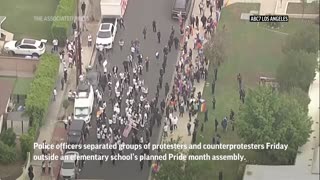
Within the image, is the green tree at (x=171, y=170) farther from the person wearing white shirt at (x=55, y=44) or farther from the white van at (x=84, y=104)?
the person wearing white shirt at (x=55, y=44)

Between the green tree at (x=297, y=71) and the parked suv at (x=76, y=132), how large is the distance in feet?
32.4

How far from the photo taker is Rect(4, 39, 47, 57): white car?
61.9m

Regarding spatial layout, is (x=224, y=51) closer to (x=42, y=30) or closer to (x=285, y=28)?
(x=285, y=28)

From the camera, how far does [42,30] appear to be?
6425cm

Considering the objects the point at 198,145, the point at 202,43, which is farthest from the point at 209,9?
the point at 198,145

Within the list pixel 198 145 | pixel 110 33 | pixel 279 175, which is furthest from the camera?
pixel 110 33

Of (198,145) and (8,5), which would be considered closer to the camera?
(198,145)

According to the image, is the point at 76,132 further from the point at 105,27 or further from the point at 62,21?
the point at 62,21

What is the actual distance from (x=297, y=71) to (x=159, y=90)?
7669mm

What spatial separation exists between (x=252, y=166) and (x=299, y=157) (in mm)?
2148

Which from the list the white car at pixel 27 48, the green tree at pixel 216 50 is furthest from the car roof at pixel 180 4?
the white car at pixel 27 48

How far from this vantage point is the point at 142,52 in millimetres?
61688

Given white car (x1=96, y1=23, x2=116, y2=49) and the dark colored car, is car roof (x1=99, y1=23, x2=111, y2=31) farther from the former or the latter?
the dark colored car
